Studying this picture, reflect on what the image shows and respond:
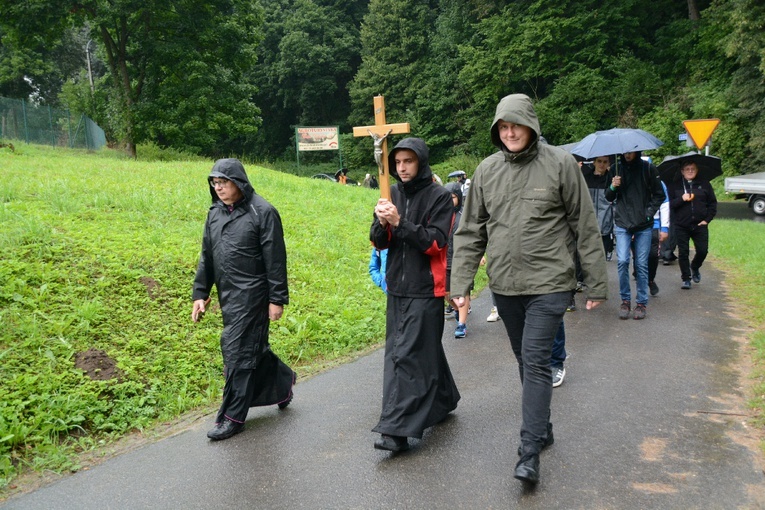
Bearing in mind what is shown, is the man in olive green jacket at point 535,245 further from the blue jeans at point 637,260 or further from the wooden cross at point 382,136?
the blue jeans at point 637,260

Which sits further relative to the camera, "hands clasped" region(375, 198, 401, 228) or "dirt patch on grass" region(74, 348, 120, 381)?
"dirt patch on grass" region(74, 348, 120, 381)

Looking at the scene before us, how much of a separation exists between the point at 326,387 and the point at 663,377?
2.99 metres

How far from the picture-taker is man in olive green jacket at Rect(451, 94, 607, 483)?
12.4 feet

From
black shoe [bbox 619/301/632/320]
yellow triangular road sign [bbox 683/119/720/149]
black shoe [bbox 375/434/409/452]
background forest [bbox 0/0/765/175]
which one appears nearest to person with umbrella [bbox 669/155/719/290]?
black shoe [bbox 619/301/632/320]

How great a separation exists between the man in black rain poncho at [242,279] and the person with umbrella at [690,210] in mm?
6889

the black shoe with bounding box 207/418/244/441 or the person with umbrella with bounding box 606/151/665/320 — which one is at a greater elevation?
the person with umbrella with bounding box 606/151/665/320

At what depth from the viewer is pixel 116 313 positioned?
6.51 meters

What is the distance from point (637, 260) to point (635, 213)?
62 cm

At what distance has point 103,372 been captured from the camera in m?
5.57

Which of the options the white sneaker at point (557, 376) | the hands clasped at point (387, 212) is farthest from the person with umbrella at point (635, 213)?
the hands clasped at point (387, 212)

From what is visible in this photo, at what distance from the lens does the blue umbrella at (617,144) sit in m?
7.44

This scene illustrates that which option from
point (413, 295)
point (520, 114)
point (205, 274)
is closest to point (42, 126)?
point (205, 274)

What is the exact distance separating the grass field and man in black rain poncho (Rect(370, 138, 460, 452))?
87.5 inches

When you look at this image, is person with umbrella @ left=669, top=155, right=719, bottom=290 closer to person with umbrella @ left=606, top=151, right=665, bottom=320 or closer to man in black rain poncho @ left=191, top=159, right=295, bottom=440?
person with umbrella @ left=606, top=151, right=665, bottom=320
